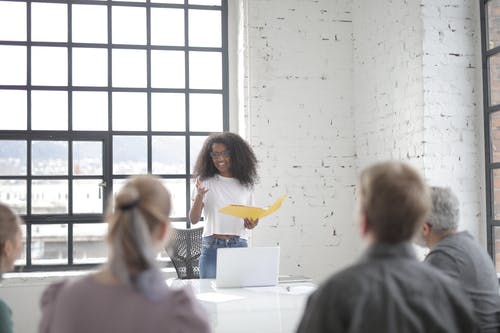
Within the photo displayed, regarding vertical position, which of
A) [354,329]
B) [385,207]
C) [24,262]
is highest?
[385,207]

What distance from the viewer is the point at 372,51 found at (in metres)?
4.85

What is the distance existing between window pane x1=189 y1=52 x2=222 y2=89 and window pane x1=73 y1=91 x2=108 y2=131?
0.78 m

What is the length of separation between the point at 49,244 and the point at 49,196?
1.32 ft

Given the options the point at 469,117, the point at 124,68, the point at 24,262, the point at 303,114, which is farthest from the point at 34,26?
the point at 469,117

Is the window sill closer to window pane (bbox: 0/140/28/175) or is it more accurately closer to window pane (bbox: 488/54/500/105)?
window pane (bbox: 0/140/28/175)

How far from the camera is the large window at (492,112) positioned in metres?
3.94

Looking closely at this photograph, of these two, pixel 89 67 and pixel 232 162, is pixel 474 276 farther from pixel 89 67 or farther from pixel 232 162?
pixel 89 67

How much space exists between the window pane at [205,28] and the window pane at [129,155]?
1.00 meters

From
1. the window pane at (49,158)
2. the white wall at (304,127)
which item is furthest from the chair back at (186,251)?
the window pane at (49,158)

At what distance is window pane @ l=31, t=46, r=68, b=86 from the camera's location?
201 inches

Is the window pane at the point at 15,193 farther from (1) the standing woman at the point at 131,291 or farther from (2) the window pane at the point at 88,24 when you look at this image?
(1) the standing woman at the point at 131,291

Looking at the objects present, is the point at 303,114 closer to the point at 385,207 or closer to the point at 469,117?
the point at 469,117

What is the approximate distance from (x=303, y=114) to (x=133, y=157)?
1.50m

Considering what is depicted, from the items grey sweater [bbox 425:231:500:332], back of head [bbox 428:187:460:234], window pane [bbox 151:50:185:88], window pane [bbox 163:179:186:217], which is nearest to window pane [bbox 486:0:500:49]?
back of head [bbox 428:187:460:234]
